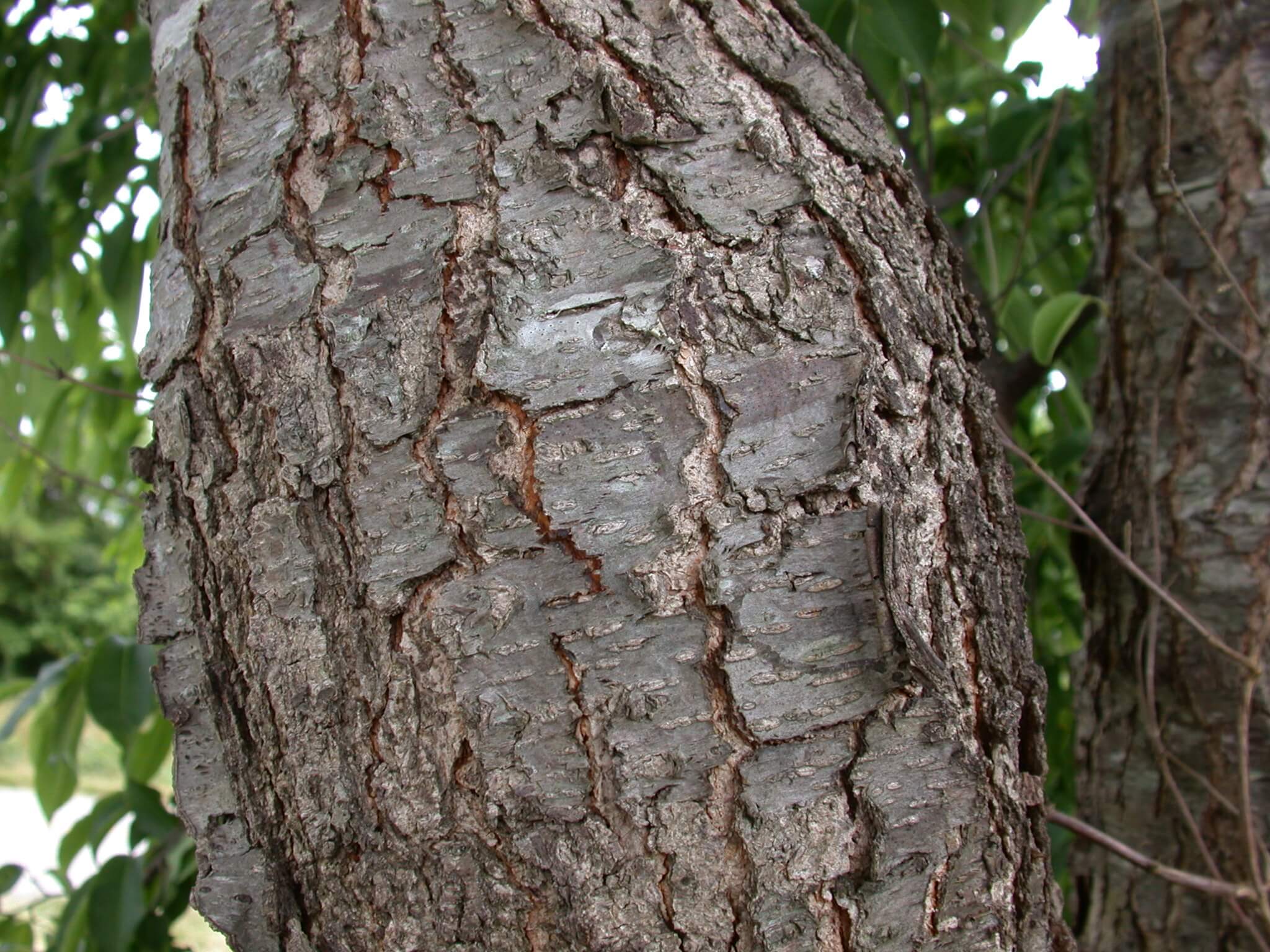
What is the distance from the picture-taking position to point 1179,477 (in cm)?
117

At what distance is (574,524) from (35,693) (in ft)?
3.81

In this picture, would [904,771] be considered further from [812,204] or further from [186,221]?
[186,221]

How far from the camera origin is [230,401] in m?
0.63

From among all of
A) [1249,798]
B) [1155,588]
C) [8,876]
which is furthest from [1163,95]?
[8,876]

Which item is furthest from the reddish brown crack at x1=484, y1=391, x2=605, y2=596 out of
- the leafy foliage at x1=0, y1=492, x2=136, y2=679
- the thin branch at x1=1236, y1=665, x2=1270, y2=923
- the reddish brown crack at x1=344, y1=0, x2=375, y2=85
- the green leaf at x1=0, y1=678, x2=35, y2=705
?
the leafy foliage at x1=0, y1=492, x2=136, y2=679

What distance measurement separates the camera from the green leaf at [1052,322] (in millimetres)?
1159

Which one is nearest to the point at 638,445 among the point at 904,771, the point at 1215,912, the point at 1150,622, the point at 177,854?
the point at 904,771

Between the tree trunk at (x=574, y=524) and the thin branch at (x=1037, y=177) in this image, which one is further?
the thin branch at (x=1037, y=177)

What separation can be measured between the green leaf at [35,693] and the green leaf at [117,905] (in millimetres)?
227

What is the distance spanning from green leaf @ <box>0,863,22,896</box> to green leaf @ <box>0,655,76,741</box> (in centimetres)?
29

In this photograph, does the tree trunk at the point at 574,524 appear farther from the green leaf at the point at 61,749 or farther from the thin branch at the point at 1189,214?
the green leaf at the point at 61,749

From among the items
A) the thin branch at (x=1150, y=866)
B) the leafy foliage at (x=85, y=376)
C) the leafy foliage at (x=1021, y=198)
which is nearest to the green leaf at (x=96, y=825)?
the leafy foliage at (x=85, y=376)

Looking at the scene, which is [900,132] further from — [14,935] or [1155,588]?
[14,935]

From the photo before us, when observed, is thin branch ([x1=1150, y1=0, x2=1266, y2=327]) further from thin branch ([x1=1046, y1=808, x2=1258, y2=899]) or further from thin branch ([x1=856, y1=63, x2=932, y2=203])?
thin branch ([x1=1046, y1=808, x2=1258, y2=899])
